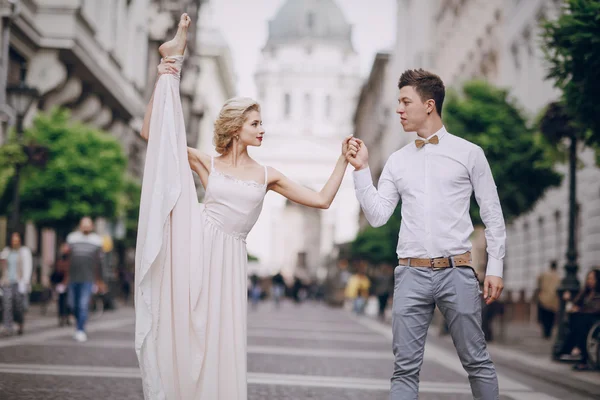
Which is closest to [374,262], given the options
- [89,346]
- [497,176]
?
[497,176]

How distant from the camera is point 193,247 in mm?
5754

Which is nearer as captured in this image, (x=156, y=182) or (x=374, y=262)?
(x=156, y=182)

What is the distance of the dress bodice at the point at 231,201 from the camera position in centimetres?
577

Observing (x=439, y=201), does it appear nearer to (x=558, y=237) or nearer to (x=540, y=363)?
(x=540, y=363)

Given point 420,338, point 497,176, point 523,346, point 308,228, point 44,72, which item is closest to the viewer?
point 420,338

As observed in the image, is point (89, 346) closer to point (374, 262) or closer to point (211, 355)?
point (211, 355)

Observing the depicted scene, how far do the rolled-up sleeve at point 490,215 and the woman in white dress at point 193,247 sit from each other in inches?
28.0

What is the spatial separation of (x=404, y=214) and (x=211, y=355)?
1.23m

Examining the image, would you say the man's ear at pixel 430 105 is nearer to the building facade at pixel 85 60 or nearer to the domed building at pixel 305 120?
the building facade at pixel 85 60

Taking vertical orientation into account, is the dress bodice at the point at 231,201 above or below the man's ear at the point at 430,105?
below

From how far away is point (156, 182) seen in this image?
18.7ft

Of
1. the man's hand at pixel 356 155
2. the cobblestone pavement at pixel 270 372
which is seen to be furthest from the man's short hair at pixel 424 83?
the cobblestone pavement at pixel 270 372

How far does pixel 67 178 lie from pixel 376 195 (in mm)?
19787

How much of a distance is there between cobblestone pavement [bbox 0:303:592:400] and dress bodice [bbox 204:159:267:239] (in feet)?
8.83
